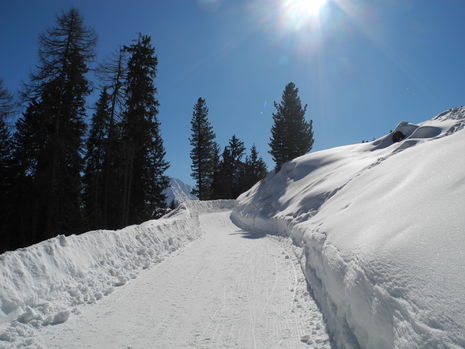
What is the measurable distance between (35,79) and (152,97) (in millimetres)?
7669

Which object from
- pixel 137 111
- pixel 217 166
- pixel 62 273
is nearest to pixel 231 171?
pixel 217 166

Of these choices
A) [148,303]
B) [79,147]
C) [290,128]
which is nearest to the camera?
[148,303]

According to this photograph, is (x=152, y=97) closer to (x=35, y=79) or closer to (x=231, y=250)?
(x=35, y=79)

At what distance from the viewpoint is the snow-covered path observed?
3.42 metres

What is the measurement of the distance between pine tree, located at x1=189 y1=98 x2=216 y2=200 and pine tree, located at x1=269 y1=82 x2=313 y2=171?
524 inches

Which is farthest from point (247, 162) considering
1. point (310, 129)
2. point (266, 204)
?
point (266, 204)

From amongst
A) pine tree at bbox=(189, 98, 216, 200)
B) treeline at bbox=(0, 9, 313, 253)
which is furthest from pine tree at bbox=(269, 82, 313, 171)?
pine tree at bbox=(189, 98, 216, 200)

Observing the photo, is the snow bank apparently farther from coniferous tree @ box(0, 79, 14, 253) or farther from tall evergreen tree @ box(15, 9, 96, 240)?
coniferous tree @ box(0, 79, 14, 253)

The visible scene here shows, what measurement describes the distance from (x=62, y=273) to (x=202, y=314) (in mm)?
2946

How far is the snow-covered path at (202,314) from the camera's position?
3.42 metres

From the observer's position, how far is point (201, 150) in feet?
126

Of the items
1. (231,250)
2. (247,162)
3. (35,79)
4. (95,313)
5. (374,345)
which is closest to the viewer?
(374,345)

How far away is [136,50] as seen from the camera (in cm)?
1883

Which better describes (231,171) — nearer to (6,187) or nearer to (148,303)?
(6,187)
